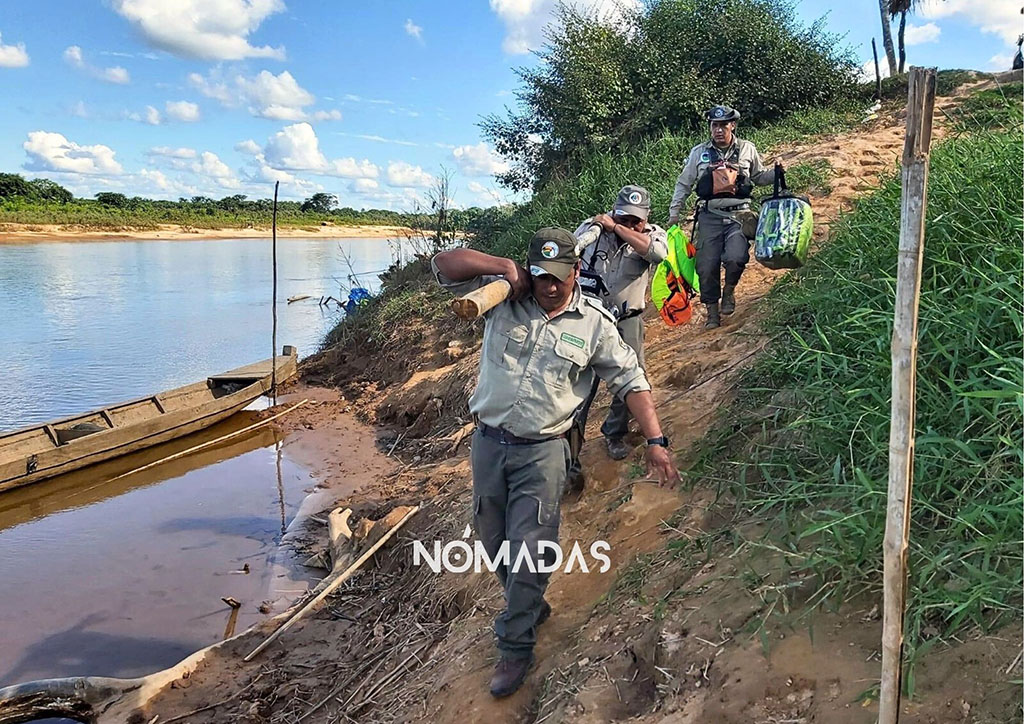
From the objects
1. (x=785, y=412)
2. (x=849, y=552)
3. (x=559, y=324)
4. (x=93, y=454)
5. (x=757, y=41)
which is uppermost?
(x=757, y=41)

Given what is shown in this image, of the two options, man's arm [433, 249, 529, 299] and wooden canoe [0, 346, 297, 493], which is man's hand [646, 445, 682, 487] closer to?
man's arm [433, 249, 529, 299]

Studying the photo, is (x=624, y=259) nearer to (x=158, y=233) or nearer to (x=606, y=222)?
(x=606, y=222)

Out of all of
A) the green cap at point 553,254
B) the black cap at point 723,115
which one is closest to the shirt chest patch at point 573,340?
the green cap at point 553,254

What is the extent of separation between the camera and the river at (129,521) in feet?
18.5

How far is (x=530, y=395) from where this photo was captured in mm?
2912

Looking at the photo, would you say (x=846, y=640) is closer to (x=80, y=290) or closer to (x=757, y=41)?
(x=757, y=41)

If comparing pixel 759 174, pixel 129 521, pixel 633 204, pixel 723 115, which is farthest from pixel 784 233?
pixel 129 521

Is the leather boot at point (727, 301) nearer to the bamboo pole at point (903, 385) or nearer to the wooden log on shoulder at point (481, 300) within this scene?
the wooden log on shoulder at point (481, 300)

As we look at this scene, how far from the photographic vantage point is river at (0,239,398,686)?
5.65m

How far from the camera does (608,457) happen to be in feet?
14.3

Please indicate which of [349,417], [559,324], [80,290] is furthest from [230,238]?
[559,324]

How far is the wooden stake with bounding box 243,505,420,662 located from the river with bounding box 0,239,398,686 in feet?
3.33

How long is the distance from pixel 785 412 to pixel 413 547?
2835 mm

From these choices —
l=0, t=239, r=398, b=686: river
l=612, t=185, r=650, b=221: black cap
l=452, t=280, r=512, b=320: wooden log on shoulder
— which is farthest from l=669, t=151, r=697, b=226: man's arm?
l=0, t=239, r=398, b=686: river
